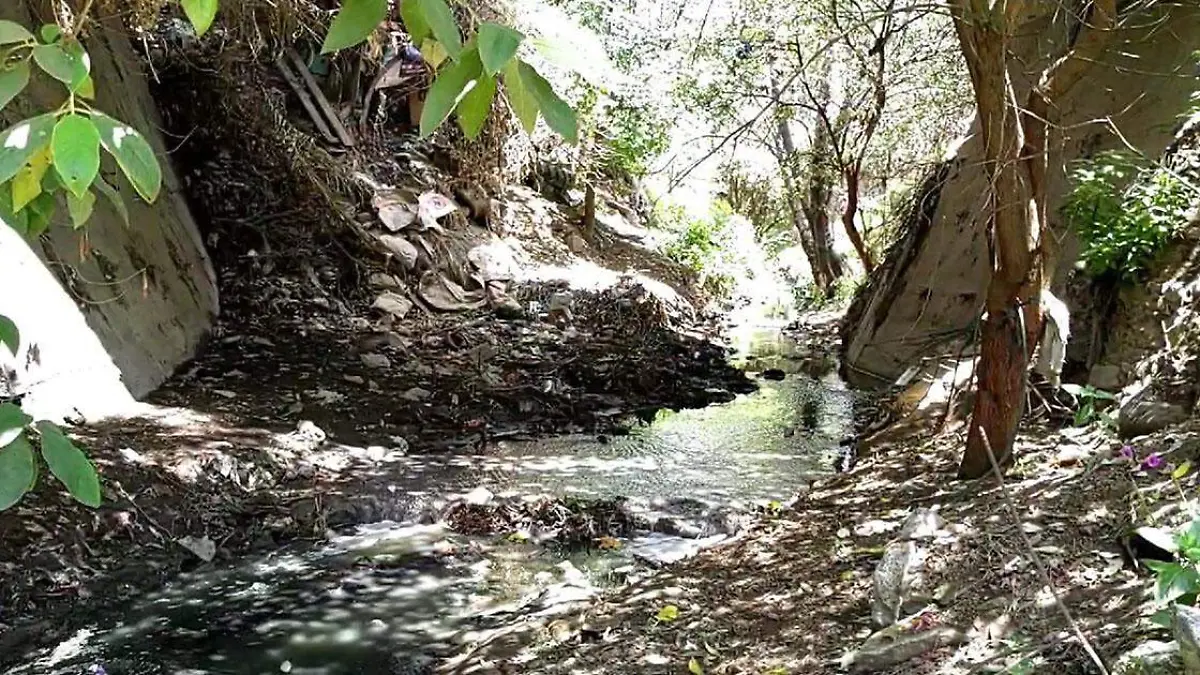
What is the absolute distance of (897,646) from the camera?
2.46 metres

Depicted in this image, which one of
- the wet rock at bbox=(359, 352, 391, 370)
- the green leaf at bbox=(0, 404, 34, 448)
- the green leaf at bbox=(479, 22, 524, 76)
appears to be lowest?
the wet rock at bbox=(359, 352, 391, 370)

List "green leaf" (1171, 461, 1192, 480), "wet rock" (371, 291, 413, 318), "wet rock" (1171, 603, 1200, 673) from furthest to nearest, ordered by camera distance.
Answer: "wet rock" (371, 291, 413, 318) → "green leaf" (1171, 461, 1192, 480) → "wet rock" (1171, 603, 1200, 673)

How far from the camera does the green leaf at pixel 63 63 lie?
0.85 metres

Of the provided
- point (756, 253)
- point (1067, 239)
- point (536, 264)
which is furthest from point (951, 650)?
point (756, 253)

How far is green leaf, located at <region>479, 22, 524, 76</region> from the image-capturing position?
79 cm

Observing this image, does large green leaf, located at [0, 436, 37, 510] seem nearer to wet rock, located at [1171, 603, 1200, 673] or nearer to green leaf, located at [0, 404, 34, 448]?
green leaf, located at [0, 404, 34, 448]

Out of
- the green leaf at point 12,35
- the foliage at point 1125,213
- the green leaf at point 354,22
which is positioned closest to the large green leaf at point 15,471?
the green leaf at point 12,35

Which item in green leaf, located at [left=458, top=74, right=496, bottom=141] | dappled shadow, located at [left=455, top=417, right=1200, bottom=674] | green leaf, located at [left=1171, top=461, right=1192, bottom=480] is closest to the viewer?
green leaf, located at [left=458, top=74, right=496, bottom=141]

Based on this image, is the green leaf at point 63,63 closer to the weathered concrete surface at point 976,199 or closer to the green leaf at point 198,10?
the green leaf at point 198,10

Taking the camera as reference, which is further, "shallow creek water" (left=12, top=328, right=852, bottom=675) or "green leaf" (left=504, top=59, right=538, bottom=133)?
"shallow creek water" (left=12, top=328, right=852, bottom=675)

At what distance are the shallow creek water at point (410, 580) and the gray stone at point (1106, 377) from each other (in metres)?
1.73

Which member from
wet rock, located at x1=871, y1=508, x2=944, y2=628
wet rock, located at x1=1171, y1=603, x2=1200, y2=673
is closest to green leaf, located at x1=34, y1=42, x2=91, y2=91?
wet rock, located at x1=1171, y1=603, x2=1200, y2=673

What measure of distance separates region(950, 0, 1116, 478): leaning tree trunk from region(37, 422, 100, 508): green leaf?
9.71ft

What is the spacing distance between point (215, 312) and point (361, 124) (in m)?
3.21
